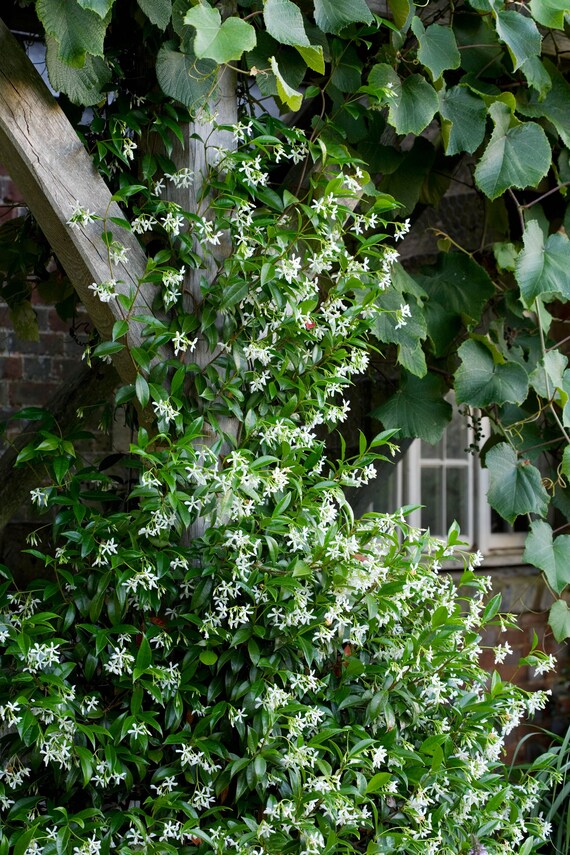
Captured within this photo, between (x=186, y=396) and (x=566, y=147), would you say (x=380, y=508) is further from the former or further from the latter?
(x=186, y=396)

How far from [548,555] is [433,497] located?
179 cm

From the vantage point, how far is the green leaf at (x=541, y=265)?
184 centimetres

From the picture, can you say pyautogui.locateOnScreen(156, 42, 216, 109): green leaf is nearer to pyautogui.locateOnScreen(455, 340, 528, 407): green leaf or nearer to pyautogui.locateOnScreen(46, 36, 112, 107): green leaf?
pyautogui.locateOnScreen(46, 36, 112, 107): green leaf

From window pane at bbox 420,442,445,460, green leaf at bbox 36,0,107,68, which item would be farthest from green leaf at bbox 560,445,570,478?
window pane at bbox 420,442,445,460

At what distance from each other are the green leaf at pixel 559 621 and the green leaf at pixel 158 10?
1288 mm

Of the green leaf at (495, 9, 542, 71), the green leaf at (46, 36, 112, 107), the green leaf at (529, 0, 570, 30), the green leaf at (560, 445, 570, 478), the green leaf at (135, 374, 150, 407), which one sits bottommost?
the green leaf at (560, 445, 570, 478)

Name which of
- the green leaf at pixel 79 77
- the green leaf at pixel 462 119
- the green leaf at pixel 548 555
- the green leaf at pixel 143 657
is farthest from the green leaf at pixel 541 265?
Result: the green leaf at pixel 143 657

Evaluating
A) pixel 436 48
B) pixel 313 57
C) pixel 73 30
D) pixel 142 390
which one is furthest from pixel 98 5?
pixel 436 48

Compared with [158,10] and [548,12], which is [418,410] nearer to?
[548,12]

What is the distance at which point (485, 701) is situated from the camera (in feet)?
5.13

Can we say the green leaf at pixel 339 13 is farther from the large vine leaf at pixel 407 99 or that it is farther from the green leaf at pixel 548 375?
the green leaf at pixel 548 375

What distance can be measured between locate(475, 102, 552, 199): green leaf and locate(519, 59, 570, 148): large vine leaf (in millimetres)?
124

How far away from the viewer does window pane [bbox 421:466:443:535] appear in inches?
144

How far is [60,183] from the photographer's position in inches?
55.8
